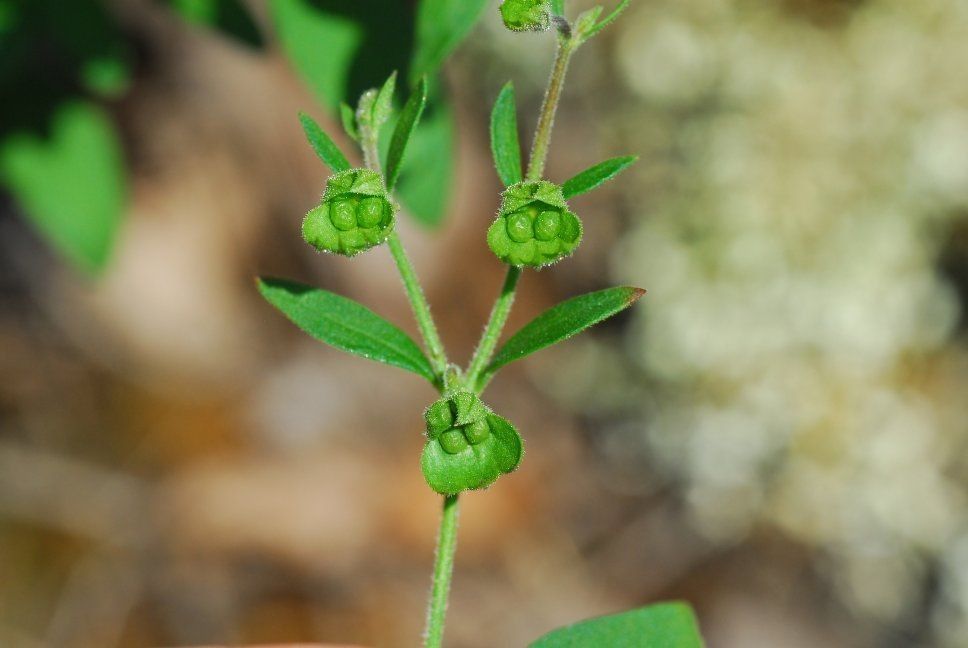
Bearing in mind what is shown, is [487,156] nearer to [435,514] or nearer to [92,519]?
[435,514]

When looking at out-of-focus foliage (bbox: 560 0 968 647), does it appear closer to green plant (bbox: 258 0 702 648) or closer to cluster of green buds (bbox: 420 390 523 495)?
green plant (bbox: 258 0 702 648)

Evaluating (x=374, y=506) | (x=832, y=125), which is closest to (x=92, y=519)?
(x=374, y=506)

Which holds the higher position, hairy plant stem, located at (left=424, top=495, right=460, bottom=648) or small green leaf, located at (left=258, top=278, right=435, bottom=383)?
small green leaf, located at (left=258, top=278, right=435, bottom=383)

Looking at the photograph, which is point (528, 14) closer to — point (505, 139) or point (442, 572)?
point (505, 139)

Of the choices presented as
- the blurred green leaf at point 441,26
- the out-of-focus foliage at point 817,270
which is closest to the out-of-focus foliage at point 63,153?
the blurred green leaf at point 441,26

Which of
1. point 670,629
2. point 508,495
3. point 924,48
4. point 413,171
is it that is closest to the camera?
point 670,629

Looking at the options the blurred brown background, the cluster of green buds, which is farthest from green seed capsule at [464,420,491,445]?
the blurred brown background
